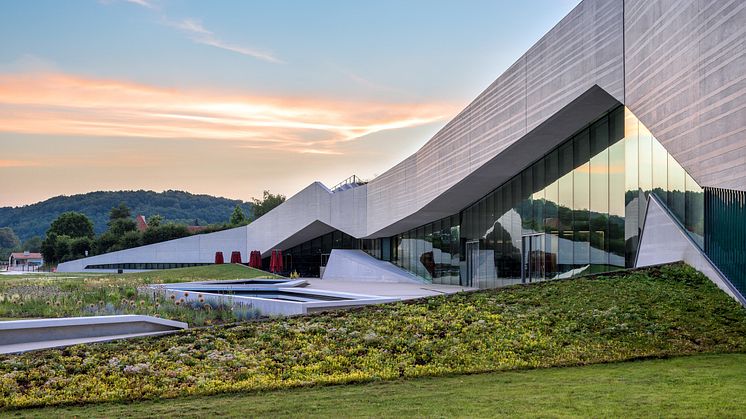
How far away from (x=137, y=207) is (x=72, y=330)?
409 ft

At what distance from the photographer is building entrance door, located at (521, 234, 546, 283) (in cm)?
2469

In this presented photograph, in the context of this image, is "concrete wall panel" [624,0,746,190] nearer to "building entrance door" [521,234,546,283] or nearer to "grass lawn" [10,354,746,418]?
"grass lawn" [10,354,746,418]

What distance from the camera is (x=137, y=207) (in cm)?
13262

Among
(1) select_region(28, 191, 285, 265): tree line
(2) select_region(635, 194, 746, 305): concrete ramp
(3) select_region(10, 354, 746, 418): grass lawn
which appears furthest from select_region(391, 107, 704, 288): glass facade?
(1) select_region(28, 191, 285, 265): tree line

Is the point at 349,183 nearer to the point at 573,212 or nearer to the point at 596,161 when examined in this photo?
the point at 573,212

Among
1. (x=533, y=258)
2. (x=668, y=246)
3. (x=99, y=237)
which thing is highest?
(x=99, y=237)

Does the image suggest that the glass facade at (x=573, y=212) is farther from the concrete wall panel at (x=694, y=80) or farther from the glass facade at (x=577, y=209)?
the concrete wall panel at (x=694, y=80)

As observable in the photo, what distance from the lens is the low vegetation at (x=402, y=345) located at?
10109mm

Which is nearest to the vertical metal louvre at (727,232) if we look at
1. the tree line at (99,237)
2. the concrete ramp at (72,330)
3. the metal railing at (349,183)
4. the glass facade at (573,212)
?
the glass facade at (573,212)

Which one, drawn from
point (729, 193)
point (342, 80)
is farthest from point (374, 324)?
point (342, 80)

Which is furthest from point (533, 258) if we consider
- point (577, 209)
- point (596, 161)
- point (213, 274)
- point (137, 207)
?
point (137, 207)

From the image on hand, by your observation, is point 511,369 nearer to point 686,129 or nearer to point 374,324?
point 374,324

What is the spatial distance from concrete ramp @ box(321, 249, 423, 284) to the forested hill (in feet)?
291

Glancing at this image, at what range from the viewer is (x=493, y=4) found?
21.7m
